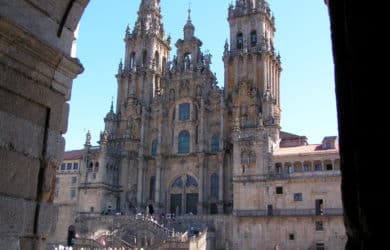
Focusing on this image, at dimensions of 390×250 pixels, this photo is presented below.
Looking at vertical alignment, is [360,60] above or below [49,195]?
above

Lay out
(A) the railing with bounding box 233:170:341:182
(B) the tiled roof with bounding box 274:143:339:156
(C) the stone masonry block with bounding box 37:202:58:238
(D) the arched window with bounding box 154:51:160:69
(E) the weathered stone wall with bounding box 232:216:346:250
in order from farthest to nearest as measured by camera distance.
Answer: (D) the arched window with bounding box 154:51:160:69 → (B) the tiled roof with bounding box 274:143:339:156 → (A) the railing with bounding box 233:170:341:182 → (E) the weathered stone wall with bounding box 232:216:346:250 → (C) the stone masonry block with bounding box 37:202:58:238

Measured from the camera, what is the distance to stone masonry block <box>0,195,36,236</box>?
6.61 metres

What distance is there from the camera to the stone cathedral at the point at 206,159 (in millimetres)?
46969

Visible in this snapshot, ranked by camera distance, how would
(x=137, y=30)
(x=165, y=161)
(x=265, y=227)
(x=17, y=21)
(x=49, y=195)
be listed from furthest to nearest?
(x=137, y=30), (x=165, y=161), (x=265, y=227), (x=49, y=195), (x=17, y=21)

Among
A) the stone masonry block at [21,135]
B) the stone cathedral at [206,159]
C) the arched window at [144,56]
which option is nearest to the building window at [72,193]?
the stone cathedral at [206,159]

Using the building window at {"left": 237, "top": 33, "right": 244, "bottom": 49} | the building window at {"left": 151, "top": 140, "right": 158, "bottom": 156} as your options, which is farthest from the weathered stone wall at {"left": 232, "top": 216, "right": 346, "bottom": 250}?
the building window at {"left": 237, "top": 33, "right": 244, "bottom": 49}

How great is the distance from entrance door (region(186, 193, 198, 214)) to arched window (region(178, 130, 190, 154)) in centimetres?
562

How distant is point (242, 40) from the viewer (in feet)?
194

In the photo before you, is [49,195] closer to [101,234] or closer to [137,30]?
[101,234]

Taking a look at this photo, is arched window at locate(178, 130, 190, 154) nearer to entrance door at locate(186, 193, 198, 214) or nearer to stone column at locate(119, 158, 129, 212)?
entrance door at locate(186, 193, 198, 214)

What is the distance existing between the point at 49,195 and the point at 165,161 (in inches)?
1994

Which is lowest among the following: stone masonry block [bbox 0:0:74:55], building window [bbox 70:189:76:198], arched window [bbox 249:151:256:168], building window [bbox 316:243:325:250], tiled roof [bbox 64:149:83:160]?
building window [bbox 316:243:325:250]

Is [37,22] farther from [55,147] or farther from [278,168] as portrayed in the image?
[278,168]

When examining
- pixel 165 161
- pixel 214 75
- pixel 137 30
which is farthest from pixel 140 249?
pixel 137 30
